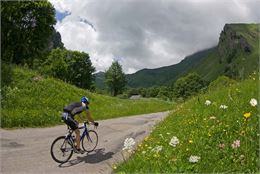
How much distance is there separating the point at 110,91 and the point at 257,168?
376ft

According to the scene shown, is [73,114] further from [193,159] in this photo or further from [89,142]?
[193,159]

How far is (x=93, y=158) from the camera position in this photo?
51.8ft

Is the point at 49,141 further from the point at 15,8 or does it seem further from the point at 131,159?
the point at 15,8

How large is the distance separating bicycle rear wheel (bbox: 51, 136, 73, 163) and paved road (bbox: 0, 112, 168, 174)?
206mm

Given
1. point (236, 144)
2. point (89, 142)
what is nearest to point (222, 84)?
point (89, 142)

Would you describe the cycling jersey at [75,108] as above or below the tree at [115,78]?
below

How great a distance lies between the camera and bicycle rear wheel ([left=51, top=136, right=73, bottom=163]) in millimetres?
15159

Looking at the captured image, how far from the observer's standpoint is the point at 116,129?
2319 cm

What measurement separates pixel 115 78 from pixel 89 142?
331 feet

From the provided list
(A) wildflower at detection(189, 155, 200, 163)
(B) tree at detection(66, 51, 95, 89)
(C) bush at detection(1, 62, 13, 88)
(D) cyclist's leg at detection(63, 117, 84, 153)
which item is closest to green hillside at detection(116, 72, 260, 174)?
(A) wildflower at detection(189, 155, 200, 163)

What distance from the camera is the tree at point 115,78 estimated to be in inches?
4633

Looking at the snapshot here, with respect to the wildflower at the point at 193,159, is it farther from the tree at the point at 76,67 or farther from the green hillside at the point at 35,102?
the tree at the point at 76,67

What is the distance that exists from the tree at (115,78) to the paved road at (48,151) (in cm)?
9341

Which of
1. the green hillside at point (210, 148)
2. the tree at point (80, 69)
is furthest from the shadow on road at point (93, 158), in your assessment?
the tree at point (80, 69)
